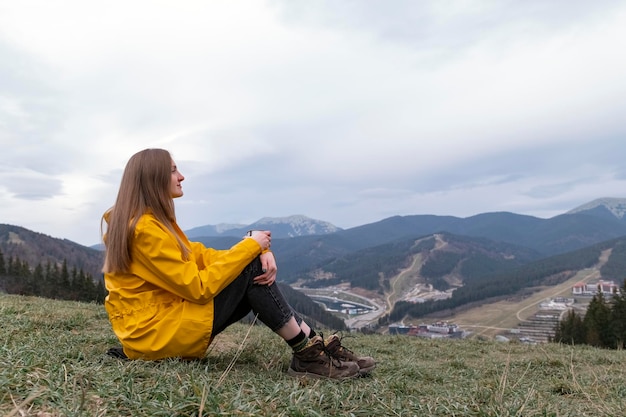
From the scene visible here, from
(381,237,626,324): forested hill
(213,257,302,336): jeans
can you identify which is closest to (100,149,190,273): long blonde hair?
(213,257,302,336): jeans

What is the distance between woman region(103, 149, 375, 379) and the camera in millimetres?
3338

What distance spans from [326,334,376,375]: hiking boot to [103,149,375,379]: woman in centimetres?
2

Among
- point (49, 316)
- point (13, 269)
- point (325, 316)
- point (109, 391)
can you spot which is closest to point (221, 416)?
point (109, 391)

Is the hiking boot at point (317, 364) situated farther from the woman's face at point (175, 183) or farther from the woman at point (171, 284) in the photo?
the woman's face at point (175, 183)

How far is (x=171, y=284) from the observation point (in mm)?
3301

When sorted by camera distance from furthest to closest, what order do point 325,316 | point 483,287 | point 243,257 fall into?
point 483,287 < point 325,316 < point 243,257

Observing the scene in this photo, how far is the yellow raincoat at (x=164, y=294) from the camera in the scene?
10.8 feet

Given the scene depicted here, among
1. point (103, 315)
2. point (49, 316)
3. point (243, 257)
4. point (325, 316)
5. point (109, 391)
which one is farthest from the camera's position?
point (325, 316)

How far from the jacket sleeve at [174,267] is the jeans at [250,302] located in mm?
148

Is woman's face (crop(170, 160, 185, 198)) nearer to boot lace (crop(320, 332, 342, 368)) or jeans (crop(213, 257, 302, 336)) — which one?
jeans (crop(213, 257, 302, 336))

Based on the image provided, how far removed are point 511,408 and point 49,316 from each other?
6129 millimetres

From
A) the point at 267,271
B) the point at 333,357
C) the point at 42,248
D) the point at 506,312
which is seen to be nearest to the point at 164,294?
the point at 267,271

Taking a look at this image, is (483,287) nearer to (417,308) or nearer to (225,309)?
(417,308)

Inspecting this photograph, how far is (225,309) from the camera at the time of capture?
3.57 m
